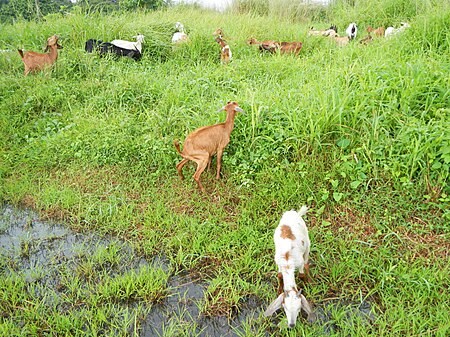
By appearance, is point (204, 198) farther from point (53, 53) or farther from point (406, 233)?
point (53, 53)

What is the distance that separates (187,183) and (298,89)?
1.74m

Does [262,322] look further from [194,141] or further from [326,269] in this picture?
[194,141]

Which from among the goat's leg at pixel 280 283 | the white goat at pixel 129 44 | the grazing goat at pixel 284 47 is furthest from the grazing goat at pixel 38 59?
the goat's leg at pixel 280 283

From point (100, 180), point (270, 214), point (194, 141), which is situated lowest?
point (100, 180)

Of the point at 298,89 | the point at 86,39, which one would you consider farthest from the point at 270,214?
the point at 86,39

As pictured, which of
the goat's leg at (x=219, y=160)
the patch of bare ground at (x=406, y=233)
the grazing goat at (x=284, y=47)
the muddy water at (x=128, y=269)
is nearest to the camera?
the muddy water at (x=128, y=269)

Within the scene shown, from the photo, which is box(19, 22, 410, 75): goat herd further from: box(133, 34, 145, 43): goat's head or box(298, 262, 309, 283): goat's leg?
box(298, 262, 309, 283): goat's leg

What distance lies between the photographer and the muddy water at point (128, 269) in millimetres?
2389

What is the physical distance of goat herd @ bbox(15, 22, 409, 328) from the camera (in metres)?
2.22

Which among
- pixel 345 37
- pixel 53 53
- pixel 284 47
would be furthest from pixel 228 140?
pixel 345 37

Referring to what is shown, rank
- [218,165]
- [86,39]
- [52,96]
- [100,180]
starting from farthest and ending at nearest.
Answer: [86,39]
[52,96]
[100,180]
[218,165]

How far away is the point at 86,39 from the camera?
663 centimetres

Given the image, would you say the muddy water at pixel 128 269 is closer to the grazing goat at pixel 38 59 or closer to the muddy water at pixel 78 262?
the muddy water at pixel 78 262

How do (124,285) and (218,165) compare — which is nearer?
(124,285)
